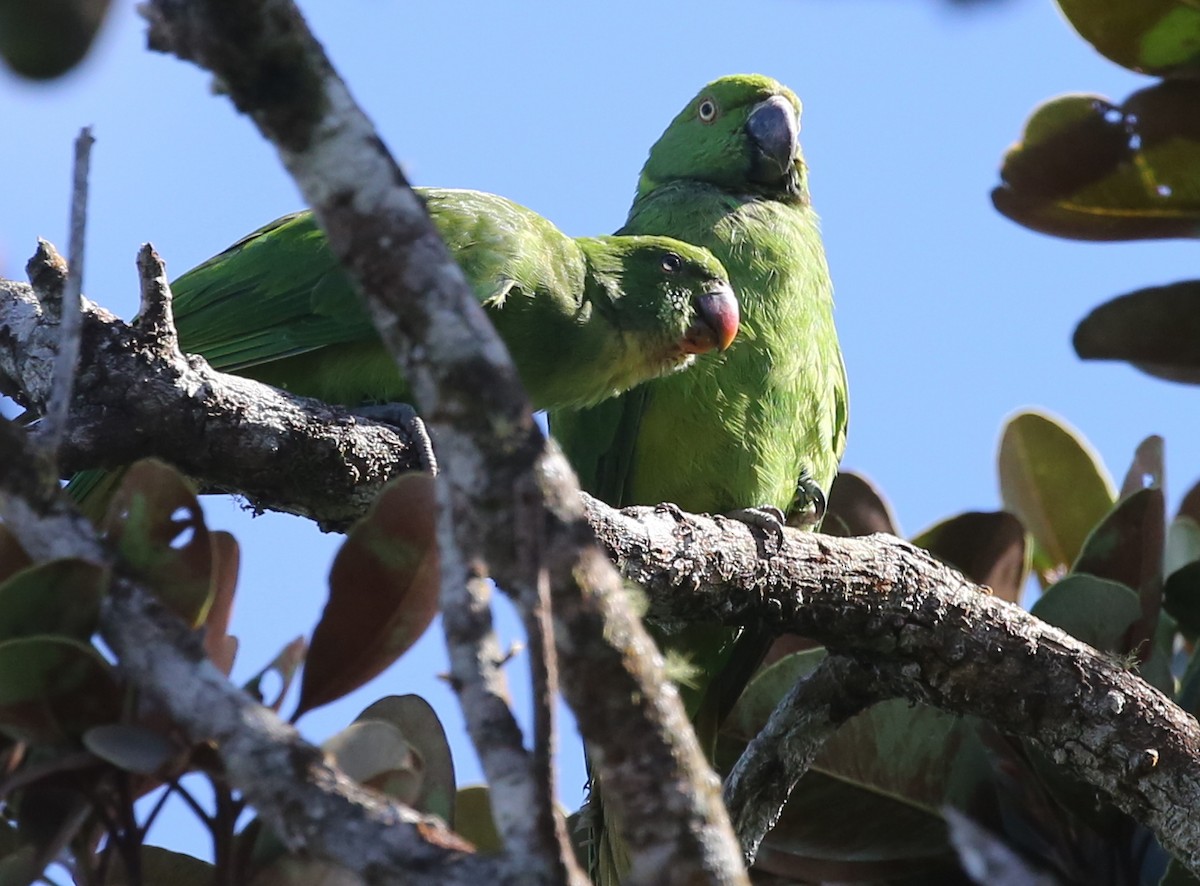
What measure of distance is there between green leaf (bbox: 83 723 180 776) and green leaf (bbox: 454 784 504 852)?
→ 0.96 metres

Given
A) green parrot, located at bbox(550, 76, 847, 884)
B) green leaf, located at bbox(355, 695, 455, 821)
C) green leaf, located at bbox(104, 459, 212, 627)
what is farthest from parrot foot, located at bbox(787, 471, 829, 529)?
green leaf, located at bbox(104, 459, 212, 627)

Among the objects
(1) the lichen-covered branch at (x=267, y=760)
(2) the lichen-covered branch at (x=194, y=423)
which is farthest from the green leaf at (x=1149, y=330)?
(1) the lichen-covered branch at (x=267, y=760)

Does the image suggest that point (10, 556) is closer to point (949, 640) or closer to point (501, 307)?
point (949, 640)

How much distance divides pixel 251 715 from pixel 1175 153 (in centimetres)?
185

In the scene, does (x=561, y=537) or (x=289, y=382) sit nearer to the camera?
(x=561, y=537)

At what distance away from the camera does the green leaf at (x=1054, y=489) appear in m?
3.44

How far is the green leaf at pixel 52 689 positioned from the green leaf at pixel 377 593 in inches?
9.4

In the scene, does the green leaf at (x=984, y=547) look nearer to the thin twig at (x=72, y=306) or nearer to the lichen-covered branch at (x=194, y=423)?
the lichen-covered branch at (x=194, y=423)

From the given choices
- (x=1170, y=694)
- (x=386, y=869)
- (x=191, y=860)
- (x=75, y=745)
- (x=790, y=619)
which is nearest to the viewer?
(x=386, y=869)

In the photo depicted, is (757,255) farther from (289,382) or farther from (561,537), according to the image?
(561,537)

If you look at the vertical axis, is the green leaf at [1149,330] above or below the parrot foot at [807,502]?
below

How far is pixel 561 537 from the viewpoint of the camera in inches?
45.6

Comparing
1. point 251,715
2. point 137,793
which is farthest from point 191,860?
point 251,715

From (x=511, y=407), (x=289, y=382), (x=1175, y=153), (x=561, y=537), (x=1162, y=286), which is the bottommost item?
(x=561, y=537)
